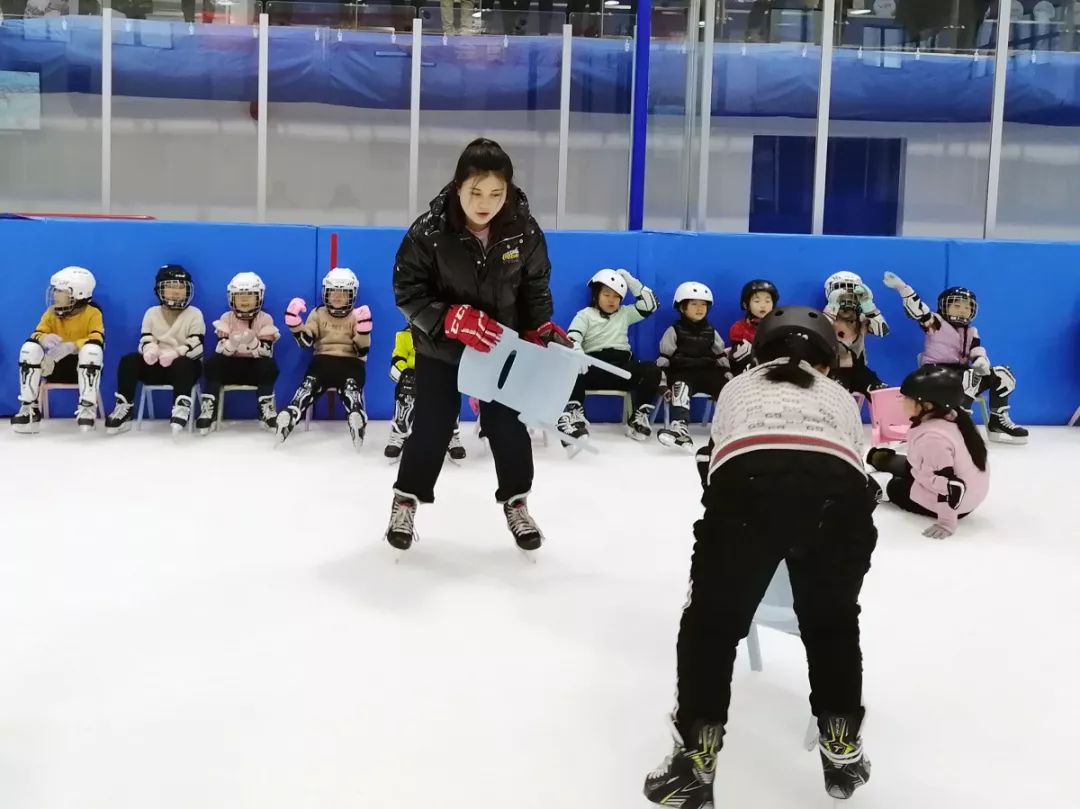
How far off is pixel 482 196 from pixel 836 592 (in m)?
1.61

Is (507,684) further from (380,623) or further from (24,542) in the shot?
(24,542)

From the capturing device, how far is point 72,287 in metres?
5.54

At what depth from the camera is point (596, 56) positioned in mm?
7473

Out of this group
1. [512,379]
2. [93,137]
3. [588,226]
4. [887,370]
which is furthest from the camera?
[588,226]

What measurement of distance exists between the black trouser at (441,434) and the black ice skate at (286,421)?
1.90m

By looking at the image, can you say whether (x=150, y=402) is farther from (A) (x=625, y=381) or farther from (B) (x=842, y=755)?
(B) (x=842, y=755)

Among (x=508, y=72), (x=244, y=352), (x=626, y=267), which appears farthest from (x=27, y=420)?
(x=508, y=72)

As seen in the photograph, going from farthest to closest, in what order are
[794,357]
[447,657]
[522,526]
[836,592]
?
1. [522,526]
2. [447,657]
3. [794,357]
4. [836,592]

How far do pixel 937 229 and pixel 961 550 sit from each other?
4.28 m

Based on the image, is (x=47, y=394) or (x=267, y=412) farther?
(x=47, y=394)

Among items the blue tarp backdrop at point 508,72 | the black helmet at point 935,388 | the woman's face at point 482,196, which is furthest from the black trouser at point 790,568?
the blue tarp backdrop at point 508,72

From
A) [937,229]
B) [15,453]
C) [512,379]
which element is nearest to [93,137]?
[15,453]

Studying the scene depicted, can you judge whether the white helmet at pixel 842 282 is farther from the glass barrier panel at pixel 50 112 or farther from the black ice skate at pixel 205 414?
the glass barrier panel at pixel 50 112

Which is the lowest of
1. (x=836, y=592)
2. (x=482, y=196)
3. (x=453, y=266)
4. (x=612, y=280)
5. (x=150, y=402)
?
(x=150, y=402)
